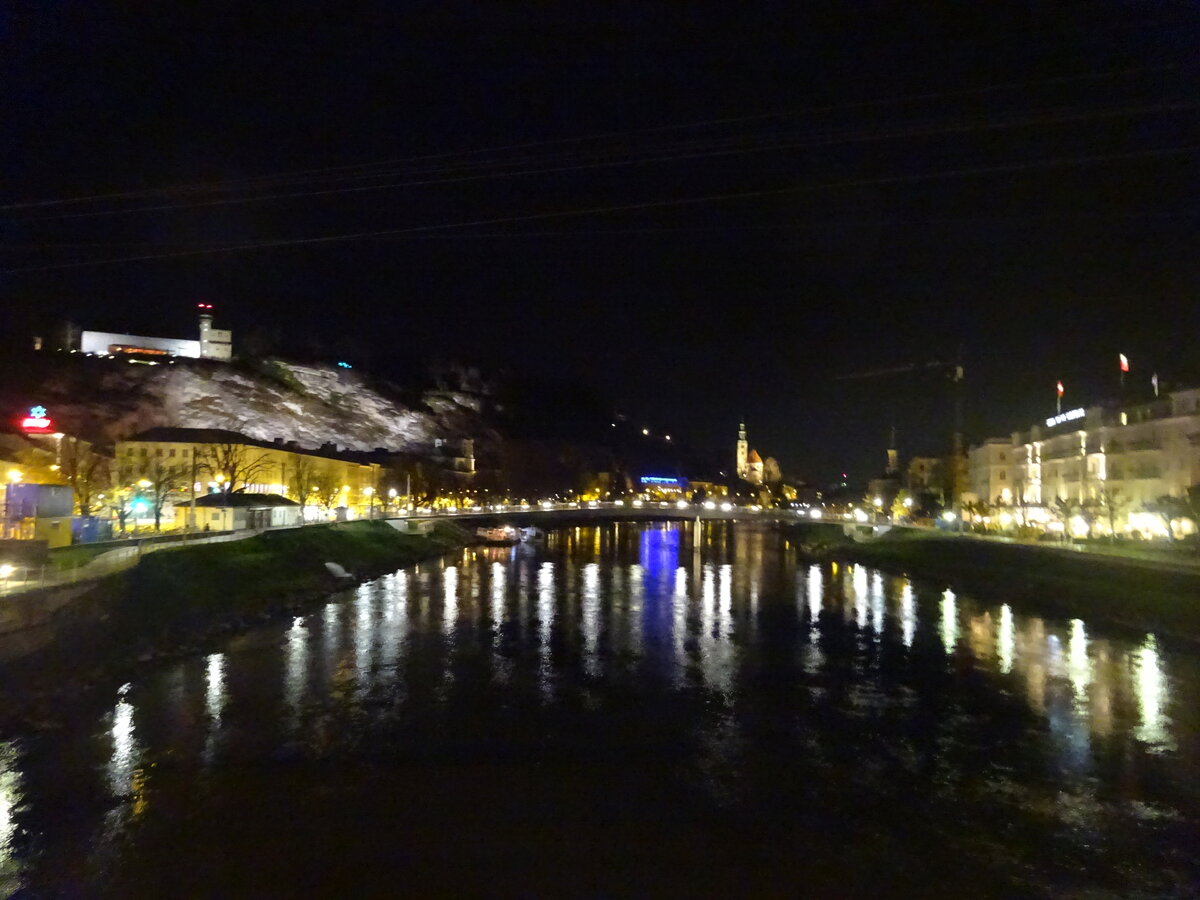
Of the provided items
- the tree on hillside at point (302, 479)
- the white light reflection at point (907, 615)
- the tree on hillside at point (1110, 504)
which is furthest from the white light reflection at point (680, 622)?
the tree on hillside at point (302, 479)

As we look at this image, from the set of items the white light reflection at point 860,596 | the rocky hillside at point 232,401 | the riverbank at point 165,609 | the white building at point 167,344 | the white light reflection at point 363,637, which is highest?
the white building at point 167,344

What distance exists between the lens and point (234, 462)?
4597 centimetres

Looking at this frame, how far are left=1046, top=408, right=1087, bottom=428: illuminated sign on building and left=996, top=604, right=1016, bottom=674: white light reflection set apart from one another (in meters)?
25.5

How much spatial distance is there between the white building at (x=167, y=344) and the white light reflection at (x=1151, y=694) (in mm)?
91884

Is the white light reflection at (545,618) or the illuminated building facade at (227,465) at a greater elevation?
the illuminated building facade at (227,465)

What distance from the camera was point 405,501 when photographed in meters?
68.3

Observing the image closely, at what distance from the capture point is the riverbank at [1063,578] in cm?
1909

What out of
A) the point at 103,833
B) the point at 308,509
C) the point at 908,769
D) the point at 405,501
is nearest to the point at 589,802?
the point at 908,769

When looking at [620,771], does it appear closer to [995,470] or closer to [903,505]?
[995,470]

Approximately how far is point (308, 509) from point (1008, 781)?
44274 mm

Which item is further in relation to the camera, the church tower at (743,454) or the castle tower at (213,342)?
the church tower at (743,454)

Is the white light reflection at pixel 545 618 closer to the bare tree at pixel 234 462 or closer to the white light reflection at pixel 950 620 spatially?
the white light reflection at pixel 950 620

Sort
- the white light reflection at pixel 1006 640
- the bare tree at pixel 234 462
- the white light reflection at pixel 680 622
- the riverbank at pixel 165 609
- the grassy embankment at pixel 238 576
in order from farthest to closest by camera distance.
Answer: the bare tree at pixel 234 462, the grassy embankment at pixel 238 576, the white light reflection at pixel 1006 640, the white light reflection at pixel 680 622, the riverbank at pixel 165 609

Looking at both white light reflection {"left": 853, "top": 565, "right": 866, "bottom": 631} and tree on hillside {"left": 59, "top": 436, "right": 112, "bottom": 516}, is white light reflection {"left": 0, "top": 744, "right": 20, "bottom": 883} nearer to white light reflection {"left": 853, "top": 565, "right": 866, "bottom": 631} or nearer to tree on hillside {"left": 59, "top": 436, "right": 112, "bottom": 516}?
white light reflection {"left": 853, "top": 565, "right": 866, "bottom": 631}
